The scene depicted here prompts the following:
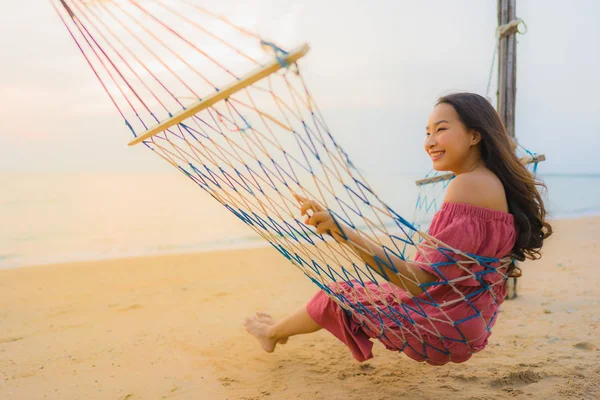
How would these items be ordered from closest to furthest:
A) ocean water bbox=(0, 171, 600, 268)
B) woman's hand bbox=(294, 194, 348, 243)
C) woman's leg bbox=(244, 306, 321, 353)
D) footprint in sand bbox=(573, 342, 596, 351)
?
woman's hand bbox=(294, 194, 348, 243) → woman's leg bbox=(244, 306, 321, 353) → footprint in sand bbox=(573, 342, 596, 351) → ocean water bbox=(0, 171, 600, 268)

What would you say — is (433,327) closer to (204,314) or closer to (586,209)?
(204,314)

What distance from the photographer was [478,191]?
1610 millimetres

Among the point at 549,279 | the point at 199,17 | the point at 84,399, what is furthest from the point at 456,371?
the point at 549,279

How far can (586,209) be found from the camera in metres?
12.8

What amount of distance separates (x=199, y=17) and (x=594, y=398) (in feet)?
6.95

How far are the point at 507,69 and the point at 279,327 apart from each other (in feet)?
7.63

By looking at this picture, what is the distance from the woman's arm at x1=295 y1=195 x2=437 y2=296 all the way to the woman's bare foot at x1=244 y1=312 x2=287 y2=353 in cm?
88

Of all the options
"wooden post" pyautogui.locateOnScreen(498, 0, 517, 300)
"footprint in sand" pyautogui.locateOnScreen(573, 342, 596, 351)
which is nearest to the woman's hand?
"footprint in sand" pyautogui.locateOnScreen(573, 342, 596, 351)

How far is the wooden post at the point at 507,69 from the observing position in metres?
3.18

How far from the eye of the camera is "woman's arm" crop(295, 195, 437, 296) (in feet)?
4.81

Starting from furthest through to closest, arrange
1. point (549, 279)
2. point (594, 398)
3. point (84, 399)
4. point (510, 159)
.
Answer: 1. point (549, 279)
2. point (84, 399)
3. point (594, 398)
4. point (510, 159)

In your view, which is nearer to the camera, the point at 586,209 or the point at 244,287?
the point at 244,287

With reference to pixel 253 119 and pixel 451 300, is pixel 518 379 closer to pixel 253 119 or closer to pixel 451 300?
pixel 451 300

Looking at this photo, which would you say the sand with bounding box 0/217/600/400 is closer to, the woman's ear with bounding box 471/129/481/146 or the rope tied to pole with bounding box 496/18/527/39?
the woman's ear with bounding box 471/129/481/146
